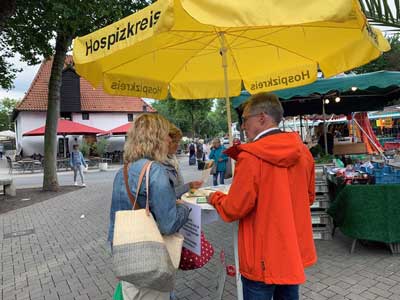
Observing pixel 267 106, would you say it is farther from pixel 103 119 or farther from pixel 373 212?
pixel 103 119

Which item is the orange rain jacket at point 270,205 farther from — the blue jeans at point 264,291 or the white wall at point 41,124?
the white wall at point 41,124

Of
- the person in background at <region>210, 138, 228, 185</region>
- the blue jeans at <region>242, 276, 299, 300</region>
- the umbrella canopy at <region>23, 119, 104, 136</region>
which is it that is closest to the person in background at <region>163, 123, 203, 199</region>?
the blue jeans at <region>242, 276, 299, 300</region>

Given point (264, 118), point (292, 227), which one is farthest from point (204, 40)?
point (292, 227)

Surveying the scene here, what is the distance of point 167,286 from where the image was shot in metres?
2.08

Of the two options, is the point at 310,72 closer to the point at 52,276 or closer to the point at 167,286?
the point at 167,286

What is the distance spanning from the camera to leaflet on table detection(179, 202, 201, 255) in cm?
240

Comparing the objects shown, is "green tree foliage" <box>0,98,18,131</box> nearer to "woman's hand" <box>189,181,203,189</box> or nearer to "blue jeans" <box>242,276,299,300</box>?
"woman's hand" <box>189,181,203,189</box>

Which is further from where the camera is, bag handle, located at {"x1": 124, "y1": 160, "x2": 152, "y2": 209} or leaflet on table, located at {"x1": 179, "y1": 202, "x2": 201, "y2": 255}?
leaflet on table, located at {"x1": 179, "y1": 202, "x2": 201, "y2": 255}

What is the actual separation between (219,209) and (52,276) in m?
3.31

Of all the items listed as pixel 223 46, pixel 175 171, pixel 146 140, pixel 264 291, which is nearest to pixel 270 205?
pixel 264 291

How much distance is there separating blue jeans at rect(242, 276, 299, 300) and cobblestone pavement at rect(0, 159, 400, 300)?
1.42m

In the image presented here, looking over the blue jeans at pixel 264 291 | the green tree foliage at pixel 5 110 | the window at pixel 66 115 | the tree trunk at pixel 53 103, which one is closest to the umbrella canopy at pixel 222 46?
the blue jeans at pixel 264 291

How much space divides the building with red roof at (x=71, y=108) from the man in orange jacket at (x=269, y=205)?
87.2ft

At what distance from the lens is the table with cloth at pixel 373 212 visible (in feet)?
13.2
